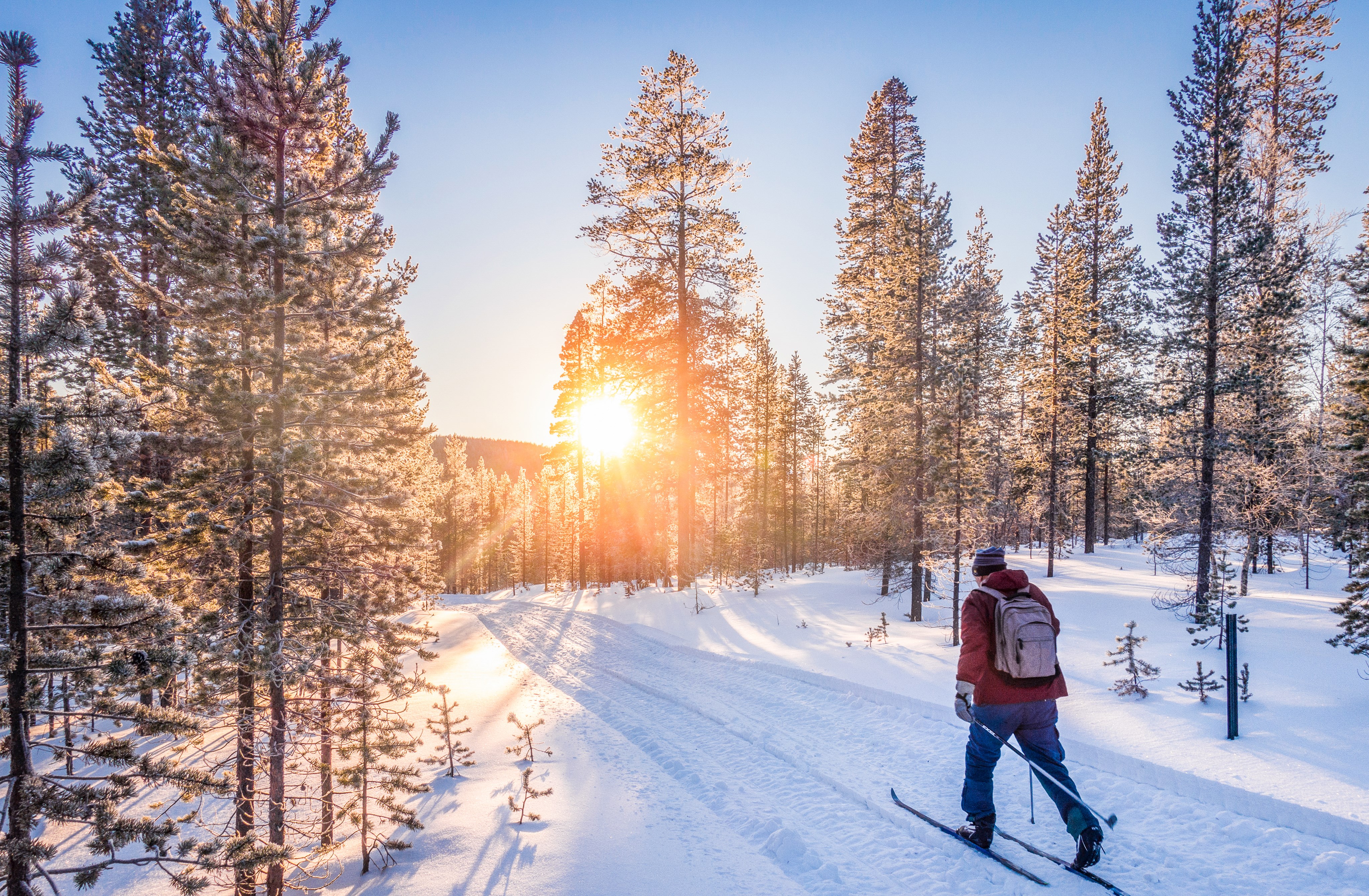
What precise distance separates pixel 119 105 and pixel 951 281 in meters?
26.5

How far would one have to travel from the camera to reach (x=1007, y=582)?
540cm

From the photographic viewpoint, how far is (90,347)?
5.43 metres

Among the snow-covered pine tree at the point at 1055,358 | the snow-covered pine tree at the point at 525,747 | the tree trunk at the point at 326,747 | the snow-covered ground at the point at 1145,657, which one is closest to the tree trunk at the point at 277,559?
the tree trunk at the point at 326,747

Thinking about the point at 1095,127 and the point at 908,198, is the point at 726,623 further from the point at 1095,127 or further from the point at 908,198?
the point at 1095,127

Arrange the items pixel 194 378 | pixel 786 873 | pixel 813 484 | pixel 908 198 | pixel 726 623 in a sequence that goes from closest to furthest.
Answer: pixel 786 873, pixel 194 378, pixel 726 623, pixel 908 198, pixel 813 484

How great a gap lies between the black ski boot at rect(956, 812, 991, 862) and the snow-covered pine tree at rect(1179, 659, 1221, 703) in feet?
15.9

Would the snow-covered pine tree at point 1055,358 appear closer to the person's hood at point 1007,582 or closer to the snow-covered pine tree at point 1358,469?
the snow-covered pine tree at point 1358,469

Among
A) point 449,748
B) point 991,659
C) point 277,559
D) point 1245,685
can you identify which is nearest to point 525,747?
point 449,748

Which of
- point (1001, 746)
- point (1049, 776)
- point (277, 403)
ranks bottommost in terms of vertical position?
point (1049, 776)

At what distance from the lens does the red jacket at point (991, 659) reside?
509cm

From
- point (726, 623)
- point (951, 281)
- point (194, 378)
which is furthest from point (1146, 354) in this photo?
point (194, 378)

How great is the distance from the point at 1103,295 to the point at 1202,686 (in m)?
25.4

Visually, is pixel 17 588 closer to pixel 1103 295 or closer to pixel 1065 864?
pixel 1065 864

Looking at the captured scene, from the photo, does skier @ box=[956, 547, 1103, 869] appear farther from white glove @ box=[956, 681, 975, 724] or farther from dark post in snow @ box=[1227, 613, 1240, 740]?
dark post in snow @ box=[1227, 613, 1240, 740]
